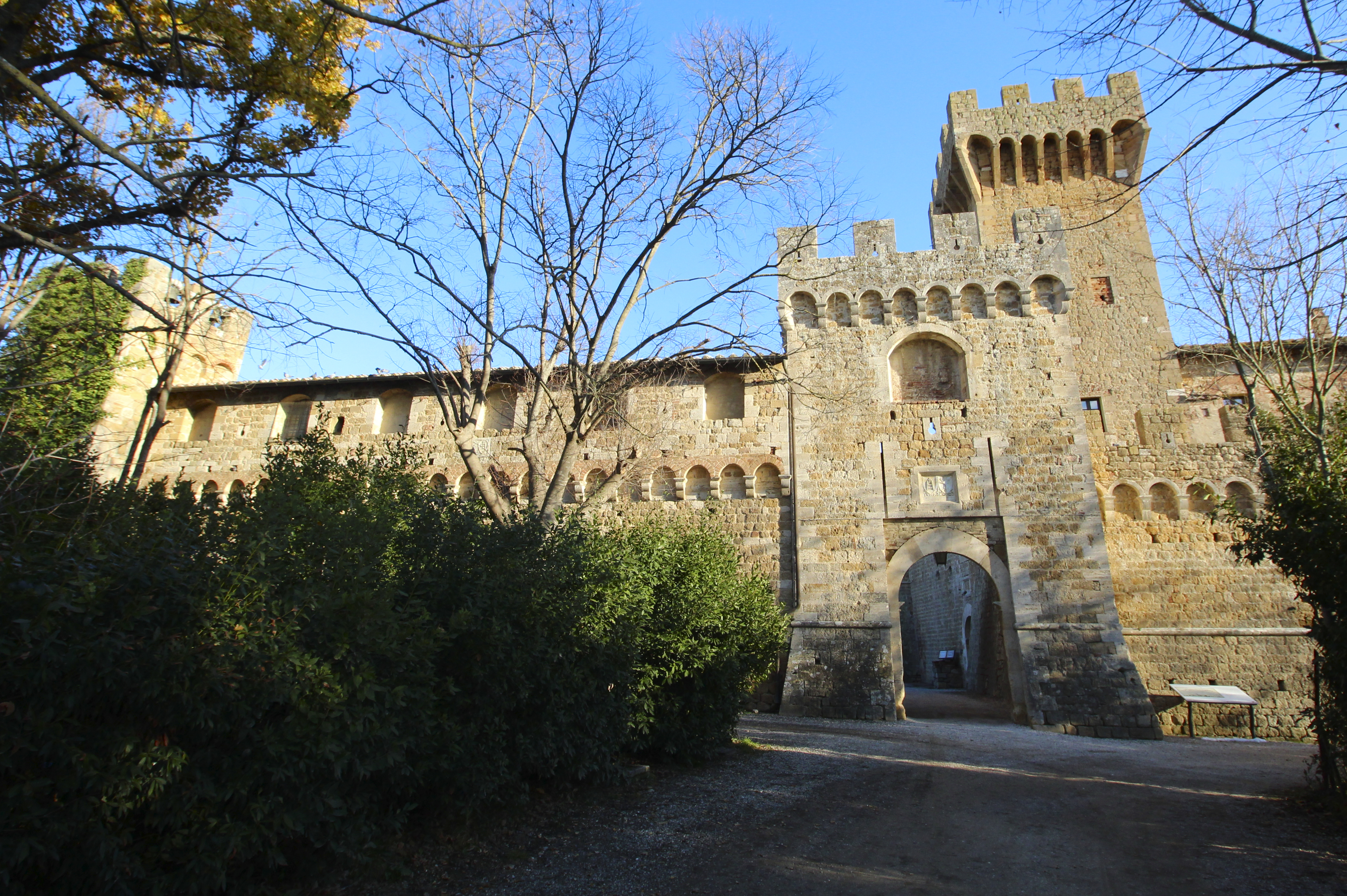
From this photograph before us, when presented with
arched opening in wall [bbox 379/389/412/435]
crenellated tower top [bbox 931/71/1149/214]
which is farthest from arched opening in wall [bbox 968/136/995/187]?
arched opening in wall [bbox 379/389/412/435]

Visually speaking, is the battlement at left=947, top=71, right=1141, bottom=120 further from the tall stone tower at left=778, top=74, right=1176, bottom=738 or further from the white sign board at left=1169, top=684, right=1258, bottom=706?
the white sign board at left=1169, top=684, right=1258, bottom=706

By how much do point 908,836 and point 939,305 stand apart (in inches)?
450

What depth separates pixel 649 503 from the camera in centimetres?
1436

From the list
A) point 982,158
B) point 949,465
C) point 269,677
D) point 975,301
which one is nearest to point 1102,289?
point 982,158

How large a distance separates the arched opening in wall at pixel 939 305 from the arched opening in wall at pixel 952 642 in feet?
15.6

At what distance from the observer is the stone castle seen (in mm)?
12180

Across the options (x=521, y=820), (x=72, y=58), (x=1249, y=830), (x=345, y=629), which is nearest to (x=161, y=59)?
(x=72, y=58)

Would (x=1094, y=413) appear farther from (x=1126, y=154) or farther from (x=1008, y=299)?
(x=1126, y=154)

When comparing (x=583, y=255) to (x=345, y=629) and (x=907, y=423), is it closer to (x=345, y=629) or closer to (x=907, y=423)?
(x=345, y=629)

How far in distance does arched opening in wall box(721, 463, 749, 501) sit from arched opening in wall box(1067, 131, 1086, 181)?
14.3 meters

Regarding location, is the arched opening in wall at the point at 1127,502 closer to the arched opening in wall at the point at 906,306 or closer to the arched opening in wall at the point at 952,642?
the arched opening in wall at the point at 952,642

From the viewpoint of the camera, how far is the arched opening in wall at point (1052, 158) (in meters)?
20.3

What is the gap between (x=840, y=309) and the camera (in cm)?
1474

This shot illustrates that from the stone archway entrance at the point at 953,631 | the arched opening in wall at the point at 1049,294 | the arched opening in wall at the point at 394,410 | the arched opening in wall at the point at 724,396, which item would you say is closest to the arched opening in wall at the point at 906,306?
the arched opening in wall at the point at 1049,294
